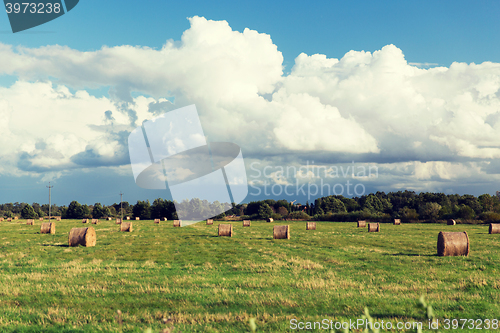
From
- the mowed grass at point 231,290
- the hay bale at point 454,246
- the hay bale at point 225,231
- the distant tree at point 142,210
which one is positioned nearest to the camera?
the mowed grass at point 231,290

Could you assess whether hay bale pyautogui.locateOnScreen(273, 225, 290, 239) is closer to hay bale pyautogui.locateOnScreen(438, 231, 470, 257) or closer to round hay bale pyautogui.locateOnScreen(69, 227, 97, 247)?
hay bale pyautogui.locateOnScreen(438, 231, 470, 257)

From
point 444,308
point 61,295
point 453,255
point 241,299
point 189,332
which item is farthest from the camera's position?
point 453,255

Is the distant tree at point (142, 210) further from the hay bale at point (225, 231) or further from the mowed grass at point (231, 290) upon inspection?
the mowed grass at point (231, 290)

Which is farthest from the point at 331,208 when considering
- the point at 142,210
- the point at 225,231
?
the point at 225,231

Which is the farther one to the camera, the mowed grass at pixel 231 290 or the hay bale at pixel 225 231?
the hay bale at pixel 225 231

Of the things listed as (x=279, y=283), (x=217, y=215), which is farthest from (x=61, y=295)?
(x=217, y=215)

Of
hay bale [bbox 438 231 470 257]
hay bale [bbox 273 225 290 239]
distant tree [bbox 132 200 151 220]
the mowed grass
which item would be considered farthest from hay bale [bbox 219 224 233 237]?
distant tree [bbox 132 200 151 220]

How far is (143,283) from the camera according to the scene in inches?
505

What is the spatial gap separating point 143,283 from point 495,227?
40372 millimetres

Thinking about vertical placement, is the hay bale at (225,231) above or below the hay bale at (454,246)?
below

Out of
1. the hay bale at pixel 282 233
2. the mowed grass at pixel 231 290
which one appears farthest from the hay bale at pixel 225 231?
the mowed grass at pixel 231 290

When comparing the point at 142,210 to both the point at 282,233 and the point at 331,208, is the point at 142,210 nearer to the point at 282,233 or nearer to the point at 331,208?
the point at 331,208

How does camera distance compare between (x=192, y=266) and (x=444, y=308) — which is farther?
(x=192, y=266)

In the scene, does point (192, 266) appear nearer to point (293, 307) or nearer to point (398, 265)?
point (293, 307)
